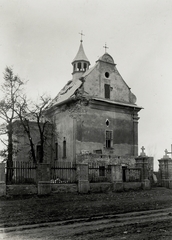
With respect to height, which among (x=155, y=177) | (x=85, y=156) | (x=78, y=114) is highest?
(x=78, y=114)

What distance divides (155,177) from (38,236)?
1868 centimetres

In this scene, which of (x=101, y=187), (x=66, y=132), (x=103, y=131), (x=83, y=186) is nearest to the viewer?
(x=83, y=186)

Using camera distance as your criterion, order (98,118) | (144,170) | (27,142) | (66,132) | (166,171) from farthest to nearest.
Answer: (27,142) → (66,132) → (98,118) → (166,171) → (144,170)

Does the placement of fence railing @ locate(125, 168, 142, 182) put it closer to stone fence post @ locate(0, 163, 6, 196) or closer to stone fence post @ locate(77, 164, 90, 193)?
stone fence post @ locate(77, 164, 90, 193)

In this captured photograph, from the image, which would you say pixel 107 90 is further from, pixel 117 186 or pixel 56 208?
pixel 56 208

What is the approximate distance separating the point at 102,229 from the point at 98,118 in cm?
1942

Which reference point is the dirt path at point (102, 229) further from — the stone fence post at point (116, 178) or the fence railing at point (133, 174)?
the fence railing at point (133, 174)

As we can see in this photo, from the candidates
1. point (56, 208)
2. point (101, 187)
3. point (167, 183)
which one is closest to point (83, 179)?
point (101, 187)

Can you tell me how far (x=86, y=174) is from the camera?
18844 millimetres

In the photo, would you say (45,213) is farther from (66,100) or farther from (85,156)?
(66,100)

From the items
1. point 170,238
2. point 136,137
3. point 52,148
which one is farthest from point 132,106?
point 170,238

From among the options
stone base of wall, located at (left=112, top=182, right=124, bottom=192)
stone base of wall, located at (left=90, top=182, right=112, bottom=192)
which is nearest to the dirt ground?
stone base of wall, located at (left=90, top=182, right=112, bottom=192)

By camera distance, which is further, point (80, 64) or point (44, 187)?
point (80, 64)

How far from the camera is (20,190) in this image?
16.5 metres
